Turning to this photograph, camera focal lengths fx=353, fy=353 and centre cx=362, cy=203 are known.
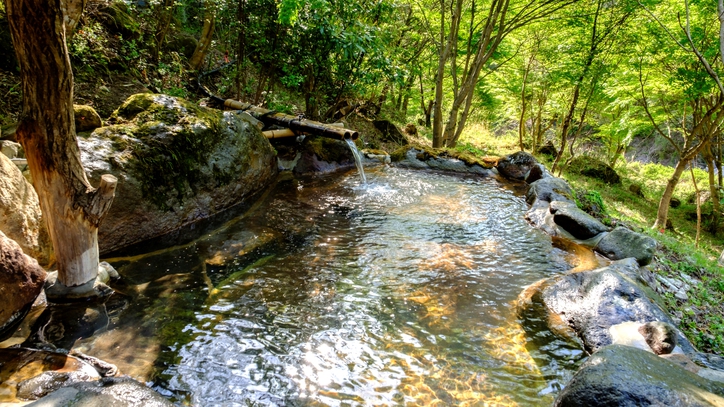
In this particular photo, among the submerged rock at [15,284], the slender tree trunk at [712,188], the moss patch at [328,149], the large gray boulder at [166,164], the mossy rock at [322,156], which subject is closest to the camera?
the submerged rock at [15,284]

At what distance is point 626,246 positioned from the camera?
5141 millimetres

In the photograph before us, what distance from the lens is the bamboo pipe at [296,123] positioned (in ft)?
26.6

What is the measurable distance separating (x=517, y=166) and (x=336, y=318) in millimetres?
8247

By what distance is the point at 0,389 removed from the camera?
2.24 m

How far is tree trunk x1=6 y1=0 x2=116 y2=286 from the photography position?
2.50 meters

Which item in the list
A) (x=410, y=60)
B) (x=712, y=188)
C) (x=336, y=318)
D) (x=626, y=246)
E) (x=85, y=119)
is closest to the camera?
(x=336, y=318)

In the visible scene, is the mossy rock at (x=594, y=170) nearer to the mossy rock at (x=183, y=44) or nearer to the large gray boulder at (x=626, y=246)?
the large gray boulder at (x=626, y=246)

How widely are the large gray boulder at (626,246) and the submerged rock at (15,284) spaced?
684 cm

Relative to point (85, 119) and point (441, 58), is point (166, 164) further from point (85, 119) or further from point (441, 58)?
point (441, 58)

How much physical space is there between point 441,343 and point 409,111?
65.2 ft

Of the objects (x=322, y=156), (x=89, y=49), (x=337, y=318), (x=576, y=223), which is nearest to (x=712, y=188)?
(x=576, y=223)

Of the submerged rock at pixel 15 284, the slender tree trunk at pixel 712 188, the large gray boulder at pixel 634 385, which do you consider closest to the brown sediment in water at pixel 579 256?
the large gray boulder at pixel 634 385

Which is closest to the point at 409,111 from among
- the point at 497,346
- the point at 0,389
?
the point at 497,346

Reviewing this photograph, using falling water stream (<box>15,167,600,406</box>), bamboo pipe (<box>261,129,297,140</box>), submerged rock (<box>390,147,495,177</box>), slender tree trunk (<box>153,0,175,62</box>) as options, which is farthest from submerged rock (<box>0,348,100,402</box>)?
submerged rock (<box>390,147,495,177</box>)
